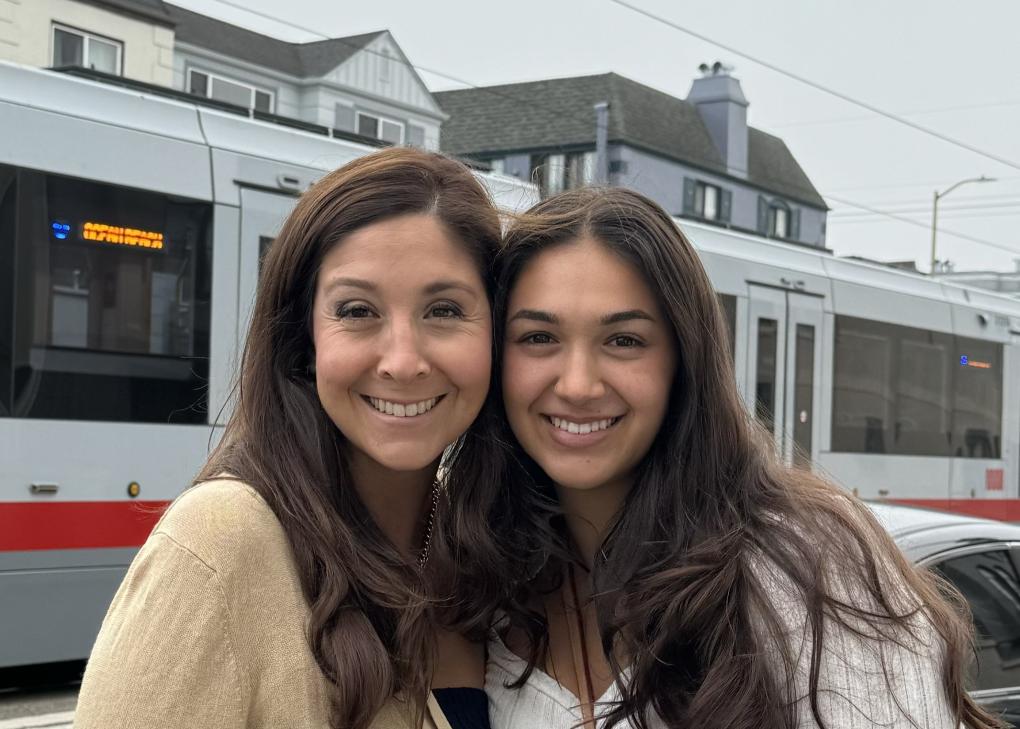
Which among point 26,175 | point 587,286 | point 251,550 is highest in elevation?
point 26,175

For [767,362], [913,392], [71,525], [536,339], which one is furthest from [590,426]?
[913,392]

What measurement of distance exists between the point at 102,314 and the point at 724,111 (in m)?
39.3

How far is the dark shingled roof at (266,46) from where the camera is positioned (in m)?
28.5

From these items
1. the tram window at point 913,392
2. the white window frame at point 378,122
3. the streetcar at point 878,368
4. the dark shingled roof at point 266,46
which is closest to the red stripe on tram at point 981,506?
the streetcar at point 878,368

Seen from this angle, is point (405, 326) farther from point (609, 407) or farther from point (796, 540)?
point (796, 540)

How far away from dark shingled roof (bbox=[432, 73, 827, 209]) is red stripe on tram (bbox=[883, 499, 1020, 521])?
27.0 meters

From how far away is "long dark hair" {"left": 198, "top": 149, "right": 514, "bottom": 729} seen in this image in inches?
82.0

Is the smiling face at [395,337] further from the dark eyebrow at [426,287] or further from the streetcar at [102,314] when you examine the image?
the streetcar at [102,314]

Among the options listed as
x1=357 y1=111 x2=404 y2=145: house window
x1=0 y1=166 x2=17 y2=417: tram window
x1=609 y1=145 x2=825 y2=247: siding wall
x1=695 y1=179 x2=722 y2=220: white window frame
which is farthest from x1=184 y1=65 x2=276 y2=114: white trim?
x1=0 y1=166 x2=17 y2=417: tram window

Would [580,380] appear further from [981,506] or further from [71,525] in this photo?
[981,506]

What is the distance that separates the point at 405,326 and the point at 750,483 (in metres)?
0.75

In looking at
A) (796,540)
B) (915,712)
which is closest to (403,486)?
(796,540)

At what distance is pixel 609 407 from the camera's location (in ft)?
8.13

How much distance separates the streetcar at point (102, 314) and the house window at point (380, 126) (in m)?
23.7
